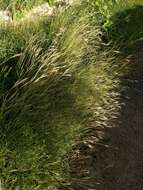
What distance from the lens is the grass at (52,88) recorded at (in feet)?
15.3

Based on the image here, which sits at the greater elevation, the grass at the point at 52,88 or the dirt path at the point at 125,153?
the grass at the point at 52,88

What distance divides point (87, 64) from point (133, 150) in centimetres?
124

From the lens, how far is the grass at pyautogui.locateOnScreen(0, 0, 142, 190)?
466 centimetres

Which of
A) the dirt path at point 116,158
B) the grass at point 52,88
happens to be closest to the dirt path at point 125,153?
the dirt path at point 116,158

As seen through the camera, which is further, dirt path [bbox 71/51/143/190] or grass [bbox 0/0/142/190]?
dirt path [bbox 71/51/143/190]

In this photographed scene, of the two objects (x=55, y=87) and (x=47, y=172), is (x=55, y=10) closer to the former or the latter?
(x=55, y=87)

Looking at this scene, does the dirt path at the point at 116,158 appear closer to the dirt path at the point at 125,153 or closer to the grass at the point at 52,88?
the dirt path at the point at 125,153

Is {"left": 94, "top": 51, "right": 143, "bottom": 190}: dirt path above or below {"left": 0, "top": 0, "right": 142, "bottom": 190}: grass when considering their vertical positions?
below

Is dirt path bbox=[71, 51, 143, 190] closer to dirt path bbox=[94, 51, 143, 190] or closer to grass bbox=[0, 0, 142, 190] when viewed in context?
dirt path bbox=[94, 51, 143, 190]

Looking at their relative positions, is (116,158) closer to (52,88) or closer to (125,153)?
(125,153)

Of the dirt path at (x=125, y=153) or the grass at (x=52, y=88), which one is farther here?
the dirt path at (x=125, y=153)

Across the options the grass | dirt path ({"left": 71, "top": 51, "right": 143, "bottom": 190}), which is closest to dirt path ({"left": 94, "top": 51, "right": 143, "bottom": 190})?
dirt path ({"left": 71, "top": 51, "right": 143, "bottom": 190})

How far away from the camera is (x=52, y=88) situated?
529 centimetres

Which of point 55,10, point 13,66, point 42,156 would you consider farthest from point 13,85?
point 55,10
